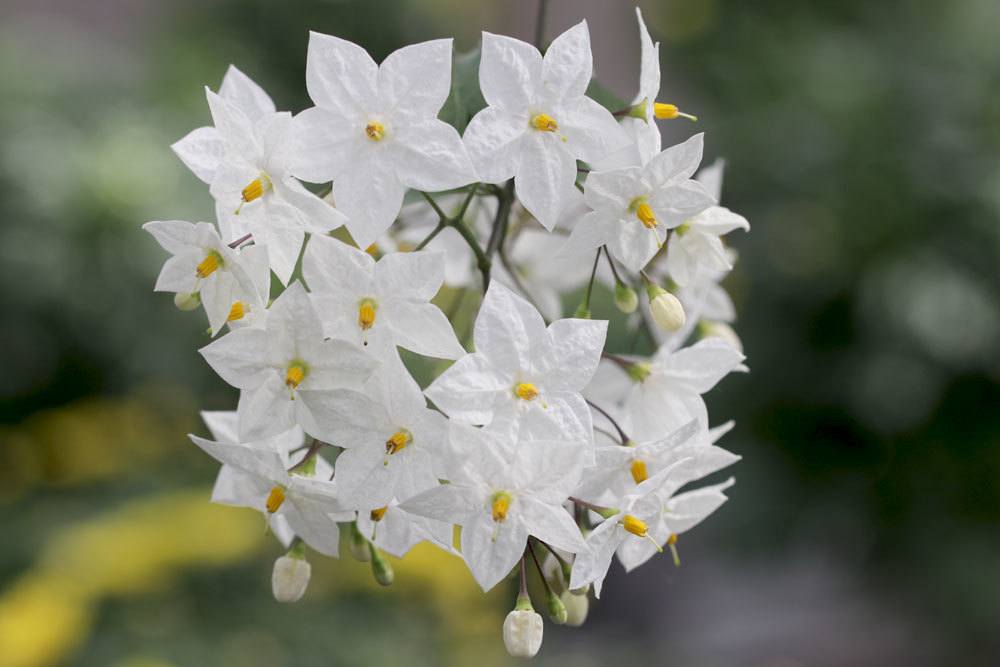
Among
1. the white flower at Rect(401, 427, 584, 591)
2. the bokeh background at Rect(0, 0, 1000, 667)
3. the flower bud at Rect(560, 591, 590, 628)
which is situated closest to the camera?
the white flower at Rect(401, 427, 584, 591)

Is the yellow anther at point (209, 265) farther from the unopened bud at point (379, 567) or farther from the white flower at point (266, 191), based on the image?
the unopened bud at point (379, 567)

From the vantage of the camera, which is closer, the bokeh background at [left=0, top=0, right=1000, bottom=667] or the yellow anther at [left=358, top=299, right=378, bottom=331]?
the yellow anther at [left=358, top=299, right=378, bottom=331]

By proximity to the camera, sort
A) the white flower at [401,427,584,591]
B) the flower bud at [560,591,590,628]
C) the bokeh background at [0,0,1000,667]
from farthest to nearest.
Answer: the bokeh background at [0,0,1000,667]
the flower bud at [560,591,590,628]
the white flower at [401,427,584,591]

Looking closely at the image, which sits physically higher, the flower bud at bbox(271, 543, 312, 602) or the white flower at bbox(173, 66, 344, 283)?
the white flower at bbox(173, 66, 344, 283)

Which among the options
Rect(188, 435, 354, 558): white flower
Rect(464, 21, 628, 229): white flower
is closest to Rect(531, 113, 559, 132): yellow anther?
Rect(464, 21, 628, 229): white flower

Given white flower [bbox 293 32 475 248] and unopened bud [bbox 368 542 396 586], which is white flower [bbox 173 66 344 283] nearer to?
white flower [bbox 293 32 475 248]

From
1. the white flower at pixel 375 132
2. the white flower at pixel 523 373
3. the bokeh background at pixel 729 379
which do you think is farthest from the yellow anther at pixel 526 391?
the bokeh background at pixel 729 379
